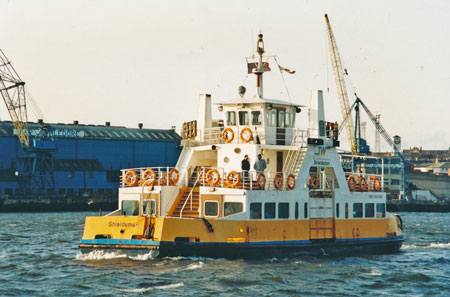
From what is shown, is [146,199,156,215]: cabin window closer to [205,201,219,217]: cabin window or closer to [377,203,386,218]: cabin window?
[205,201,219,217]: cabin window

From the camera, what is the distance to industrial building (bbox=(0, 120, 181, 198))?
295 ft

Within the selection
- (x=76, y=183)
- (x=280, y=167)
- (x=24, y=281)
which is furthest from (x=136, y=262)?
(x=76, y=183)

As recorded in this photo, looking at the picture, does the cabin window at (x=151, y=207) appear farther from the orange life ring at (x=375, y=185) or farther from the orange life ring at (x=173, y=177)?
the orange life ring at (x=375, y=185)


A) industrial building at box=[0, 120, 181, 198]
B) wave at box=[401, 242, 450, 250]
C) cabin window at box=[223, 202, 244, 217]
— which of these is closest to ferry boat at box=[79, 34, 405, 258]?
cabin window at box=[223, 202, 244, 217]

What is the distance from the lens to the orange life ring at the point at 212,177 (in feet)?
88.2

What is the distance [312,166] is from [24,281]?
12943 millimetres

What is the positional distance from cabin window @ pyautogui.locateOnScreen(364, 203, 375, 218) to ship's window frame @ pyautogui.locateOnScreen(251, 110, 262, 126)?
672 cm

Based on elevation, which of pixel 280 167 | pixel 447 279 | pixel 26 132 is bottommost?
pixel 447 279

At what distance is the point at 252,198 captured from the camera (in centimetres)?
2634

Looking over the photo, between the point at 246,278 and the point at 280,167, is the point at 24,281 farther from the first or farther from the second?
the point at 280,167

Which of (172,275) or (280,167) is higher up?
(280,167)

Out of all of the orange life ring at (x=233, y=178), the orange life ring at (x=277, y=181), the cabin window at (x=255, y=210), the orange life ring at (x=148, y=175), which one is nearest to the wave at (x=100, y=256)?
the orange life ring at (x=148, y=175)

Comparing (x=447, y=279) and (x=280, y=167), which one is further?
(x=280, y=167)

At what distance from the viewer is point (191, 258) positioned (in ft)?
82.7
